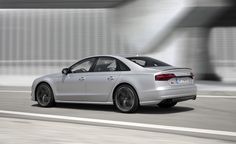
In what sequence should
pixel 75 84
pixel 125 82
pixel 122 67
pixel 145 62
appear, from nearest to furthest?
1. pixel 125 82
2. pixel 122 67
3. pixel 145 62
4. pixel 75 84

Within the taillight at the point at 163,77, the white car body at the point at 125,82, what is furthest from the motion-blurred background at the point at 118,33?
the taillight at the point at 163,77

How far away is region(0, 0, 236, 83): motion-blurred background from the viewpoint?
18812 mm

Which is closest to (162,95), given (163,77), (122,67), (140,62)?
(163,77)

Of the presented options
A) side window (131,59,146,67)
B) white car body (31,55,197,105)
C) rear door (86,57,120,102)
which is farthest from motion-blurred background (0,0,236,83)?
white car body (31,55,197,105)

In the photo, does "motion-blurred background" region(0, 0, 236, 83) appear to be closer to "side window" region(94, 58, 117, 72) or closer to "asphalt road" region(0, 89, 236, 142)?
"asphalt road" region(0, 89, 236, 142)

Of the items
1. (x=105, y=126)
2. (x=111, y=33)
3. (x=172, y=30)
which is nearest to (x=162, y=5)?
(x=172, y=30)

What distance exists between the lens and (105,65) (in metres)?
11.2

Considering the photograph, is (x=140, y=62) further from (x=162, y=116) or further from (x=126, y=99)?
(x=162, y=116)

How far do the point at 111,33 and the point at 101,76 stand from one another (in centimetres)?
1015

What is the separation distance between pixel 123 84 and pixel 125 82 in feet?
0.37

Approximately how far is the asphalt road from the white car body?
0.35 m

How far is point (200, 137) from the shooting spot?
7414 mm

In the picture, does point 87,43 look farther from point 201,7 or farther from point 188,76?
point 188,76

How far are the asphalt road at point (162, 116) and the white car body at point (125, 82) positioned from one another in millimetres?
347
